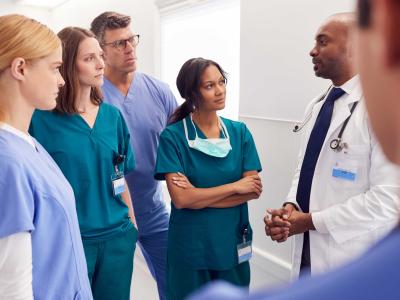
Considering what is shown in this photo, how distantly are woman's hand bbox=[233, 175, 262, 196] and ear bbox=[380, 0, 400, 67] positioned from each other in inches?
58.6

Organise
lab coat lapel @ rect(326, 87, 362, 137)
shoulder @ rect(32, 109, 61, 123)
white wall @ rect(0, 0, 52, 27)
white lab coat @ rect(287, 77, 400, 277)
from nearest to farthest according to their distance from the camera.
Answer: white lab coat @ rect(287, 77, 400, 277) → lab coat lapel @ rect(326, 87, 362, 137) → shoulder @ rect(32, 109, 61, 123) → white wall @ rect(0, 0, 52, 27)

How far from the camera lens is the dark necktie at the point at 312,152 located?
1577mm

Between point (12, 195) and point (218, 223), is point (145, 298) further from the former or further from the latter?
point (12, 195)

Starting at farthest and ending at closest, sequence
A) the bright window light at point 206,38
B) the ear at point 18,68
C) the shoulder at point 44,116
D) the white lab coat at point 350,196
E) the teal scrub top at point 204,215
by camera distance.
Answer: the bright window light at point 206,38 < the teal scrub top at point 204,215 < the shoulder at point 44,116 < the white lab coat at point 350,196 < the ear at point 18,68

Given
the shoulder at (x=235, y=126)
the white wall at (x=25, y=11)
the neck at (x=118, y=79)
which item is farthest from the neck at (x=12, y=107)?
the white wall at (x=25, y=11)

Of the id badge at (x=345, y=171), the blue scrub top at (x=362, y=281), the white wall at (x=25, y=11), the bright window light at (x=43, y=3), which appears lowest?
the id badge at (x=345, y=171)

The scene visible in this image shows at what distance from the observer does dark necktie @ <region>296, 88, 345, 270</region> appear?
1.58 metres

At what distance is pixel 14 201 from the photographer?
1.03m

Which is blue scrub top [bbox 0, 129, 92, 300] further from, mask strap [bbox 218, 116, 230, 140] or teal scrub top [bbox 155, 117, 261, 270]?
mask strap [bbox 218, 116, 230, 140]

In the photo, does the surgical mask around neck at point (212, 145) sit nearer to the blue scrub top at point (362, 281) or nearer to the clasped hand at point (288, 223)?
the clasped hand at point (288, 223)

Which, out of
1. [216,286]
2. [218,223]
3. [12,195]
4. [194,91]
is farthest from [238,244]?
[216,286]

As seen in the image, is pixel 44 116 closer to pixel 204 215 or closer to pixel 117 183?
pixel 117 183

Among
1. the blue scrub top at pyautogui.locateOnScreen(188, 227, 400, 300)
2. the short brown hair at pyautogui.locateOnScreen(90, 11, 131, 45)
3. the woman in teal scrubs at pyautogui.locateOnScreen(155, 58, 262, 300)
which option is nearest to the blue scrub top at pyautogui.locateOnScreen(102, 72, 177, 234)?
the short brown hair at pyautogui.locateOnScreen(90, 11, 131, 45)

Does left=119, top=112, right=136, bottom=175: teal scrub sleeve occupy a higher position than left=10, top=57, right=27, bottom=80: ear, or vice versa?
left=10, top=57, right=27, bottom=80: ear
